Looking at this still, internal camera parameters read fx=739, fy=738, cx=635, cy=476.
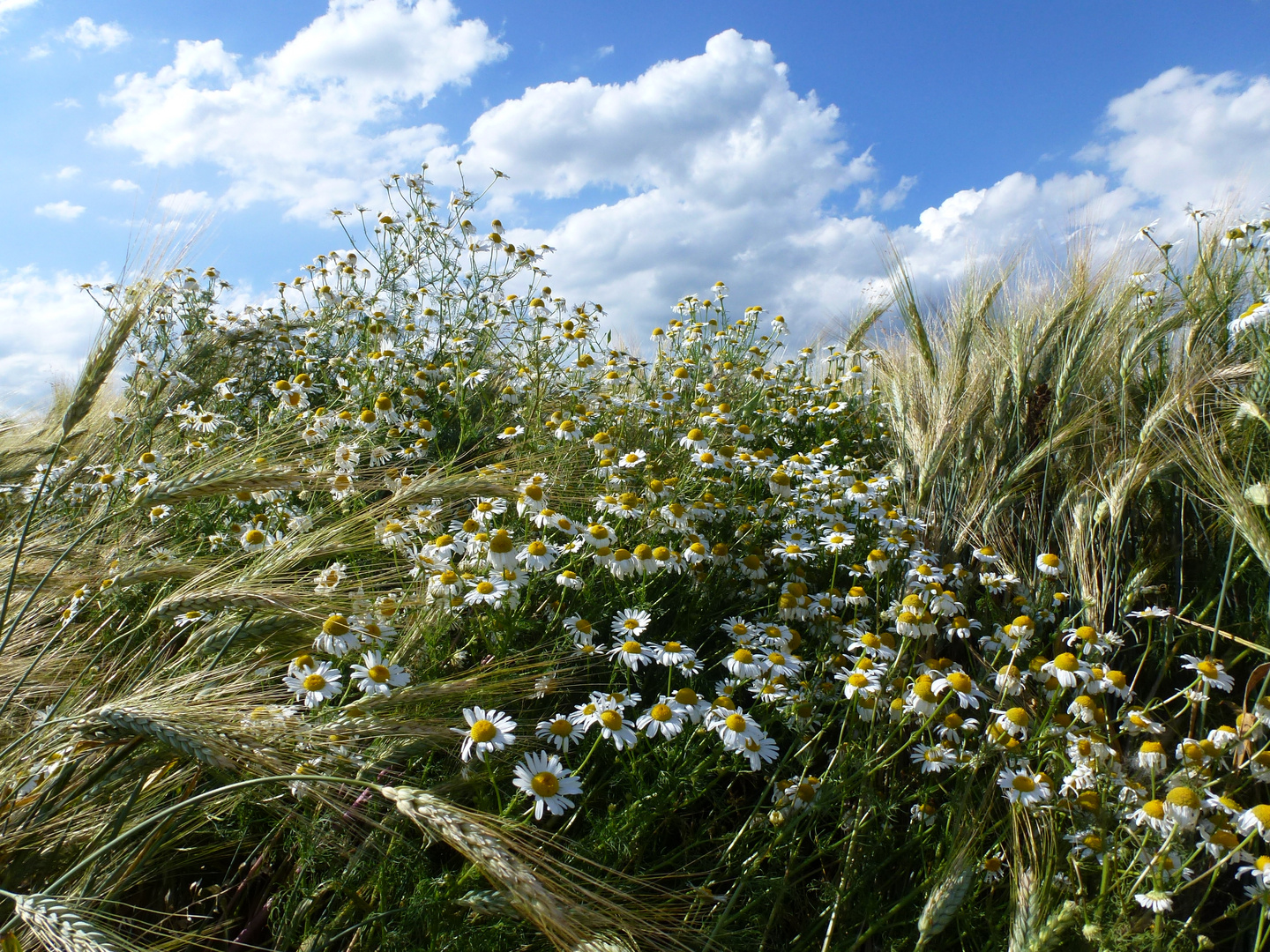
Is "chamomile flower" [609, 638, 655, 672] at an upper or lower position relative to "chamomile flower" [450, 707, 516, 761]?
upper

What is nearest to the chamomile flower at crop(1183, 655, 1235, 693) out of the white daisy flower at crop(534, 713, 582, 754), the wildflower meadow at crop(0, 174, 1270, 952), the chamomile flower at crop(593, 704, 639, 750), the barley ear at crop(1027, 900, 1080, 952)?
the wildflower meadow at crop(0, 174, 1270, 952)

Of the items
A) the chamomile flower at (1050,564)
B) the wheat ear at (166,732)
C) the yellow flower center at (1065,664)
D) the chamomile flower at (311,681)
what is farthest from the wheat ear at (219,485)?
the chamomile flower at (1050,564)

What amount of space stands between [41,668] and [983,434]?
3.77m

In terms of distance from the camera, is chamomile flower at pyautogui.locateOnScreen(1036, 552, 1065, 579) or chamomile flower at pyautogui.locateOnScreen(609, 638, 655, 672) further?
chamomile flower at pyautogui.locateOnScreen(1036, 552, 1065, 579)

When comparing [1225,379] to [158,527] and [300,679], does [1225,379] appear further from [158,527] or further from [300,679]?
[158,527]

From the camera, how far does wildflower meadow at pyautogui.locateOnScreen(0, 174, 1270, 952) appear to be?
1602 mm

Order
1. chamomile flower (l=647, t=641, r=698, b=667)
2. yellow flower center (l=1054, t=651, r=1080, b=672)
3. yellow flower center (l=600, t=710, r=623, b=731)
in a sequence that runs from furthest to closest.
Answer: yellow flower center (l=1054, t=651, r=1080, b=672), chamomile flower (l=647, t=641, r=698, b=667), yellow flower center (l=600, t=710, r=623, b=731)

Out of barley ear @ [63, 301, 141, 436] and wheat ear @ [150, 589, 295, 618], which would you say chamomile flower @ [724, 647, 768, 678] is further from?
barley ear @ [63, 301, 141, 436]

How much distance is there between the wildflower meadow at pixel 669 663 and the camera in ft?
5.25

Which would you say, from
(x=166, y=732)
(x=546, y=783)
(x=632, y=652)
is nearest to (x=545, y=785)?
(x=546, y=783)

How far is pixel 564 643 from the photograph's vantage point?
2.31 metres

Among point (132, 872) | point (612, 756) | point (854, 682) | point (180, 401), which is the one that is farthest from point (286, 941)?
Answer: point (180, 401)

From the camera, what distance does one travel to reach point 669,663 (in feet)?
7.26

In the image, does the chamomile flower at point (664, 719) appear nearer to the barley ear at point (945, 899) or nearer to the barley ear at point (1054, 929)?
the barley ear at point (945, 899)
